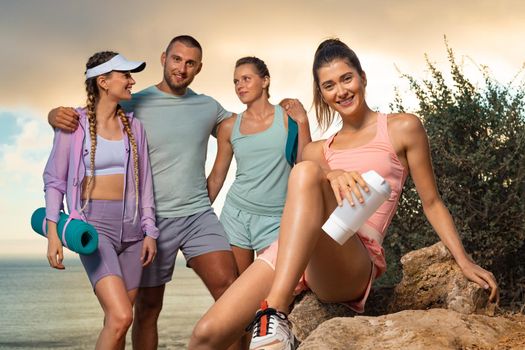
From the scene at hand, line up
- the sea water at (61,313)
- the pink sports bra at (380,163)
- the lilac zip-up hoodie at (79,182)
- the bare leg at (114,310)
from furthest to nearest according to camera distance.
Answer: the sea water at (61,313) < the lilac zip-up hoodie at (79,182) < the bare leg at (114,310) < the pink sports bra at (380,163)

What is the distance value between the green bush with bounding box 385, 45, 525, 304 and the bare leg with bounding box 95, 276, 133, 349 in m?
7.15

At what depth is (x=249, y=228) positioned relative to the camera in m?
6.04

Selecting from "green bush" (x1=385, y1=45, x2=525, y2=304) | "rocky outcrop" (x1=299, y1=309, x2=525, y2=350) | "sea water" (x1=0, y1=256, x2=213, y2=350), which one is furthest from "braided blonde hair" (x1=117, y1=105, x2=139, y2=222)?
"sea water" (x1=0, y1=256, x2=213, y2=350)

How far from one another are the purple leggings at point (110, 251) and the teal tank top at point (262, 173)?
85 centimetres

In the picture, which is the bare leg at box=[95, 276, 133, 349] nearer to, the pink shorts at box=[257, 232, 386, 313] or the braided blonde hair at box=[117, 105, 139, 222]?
the braided blonde hair at box=[117, 105, 139, 222]

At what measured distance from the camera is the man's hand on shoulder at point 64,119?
5652 millimetres

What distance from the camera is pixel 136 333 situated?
645cm

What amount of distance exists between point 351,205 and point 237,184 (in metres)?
2.19

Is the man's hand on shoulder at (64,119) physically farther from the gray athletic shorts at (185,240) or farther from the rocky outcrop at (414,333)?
the rocky outcrop at (414,333)

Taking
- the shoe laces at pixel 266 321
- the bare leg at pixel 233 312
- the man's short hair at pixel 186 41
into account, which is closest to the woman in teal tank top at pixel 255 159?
the man's short hair at pixel 186 41

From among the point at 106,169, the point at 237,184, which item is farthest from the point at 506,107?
the point at 106,169

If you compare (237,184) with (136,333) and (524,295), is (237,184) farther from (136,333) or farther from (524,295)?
(524,295)

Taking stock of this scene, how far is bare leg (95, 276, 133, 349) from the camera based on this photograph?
5316mm

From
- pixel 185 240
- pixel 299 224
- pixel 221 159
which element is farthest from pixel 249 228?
pixel 299 224
